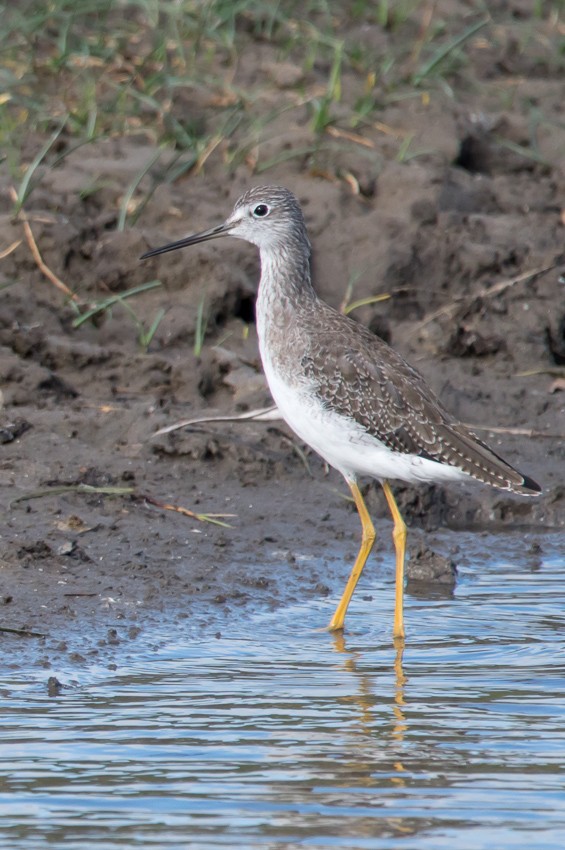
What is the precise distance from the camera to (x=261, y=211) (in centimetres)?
747

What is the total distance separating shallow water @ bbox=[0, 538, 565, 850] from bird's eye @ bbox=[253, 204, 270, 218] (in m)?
2.03

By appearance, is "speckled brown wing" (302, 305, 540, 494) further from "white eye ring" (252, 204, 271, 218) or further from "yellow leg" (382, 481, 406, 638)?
"white eye ring" (252, 204, 271, 218)

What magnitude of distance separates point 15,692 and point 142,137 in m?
5.45

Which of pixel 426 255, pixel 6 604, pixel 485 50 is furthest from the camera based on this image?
pixel 485 50

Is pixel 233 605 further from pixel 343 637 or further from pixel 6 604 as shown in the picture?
pixel 6 604

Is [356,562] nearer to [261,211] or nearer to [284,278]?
[284,278]

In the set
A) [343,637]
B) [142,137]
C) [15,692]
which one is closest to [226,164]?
[142,137]

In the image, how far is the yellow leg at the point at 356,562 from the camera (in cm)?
656

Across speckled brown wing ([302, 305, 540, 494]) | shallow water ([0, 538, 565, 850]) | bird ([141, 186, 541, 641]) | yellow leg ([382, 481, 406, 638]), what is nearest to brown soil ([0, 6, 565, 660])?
yellow leg ([382, 481, 406, 638])

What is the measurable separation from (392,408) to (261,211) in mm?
1371

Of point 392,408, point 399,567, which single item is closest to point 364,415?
point 392,408

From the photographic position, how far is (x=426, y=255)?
949 centimetres

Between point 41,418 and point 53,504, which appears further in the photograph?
point 41,418

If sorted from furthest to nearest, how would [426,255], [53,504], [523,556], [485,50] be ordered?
[485,50] → [426,255] → [523,556] → [53,504]
